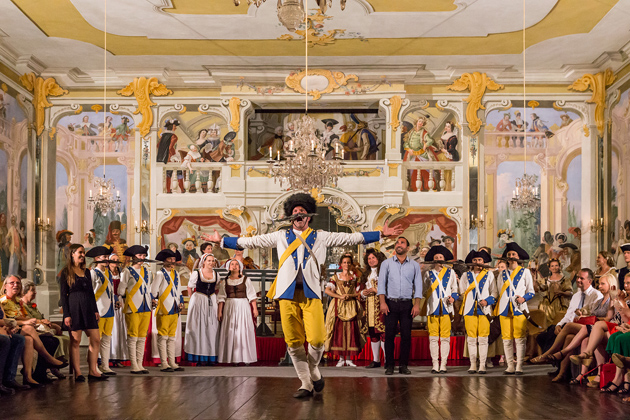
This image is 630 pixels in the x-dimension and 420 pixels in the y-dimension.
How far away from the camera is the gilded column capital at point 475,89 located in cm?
1299

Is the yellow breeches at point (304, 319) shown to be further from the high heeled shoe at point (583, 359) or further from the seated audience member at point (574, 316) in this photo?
the seated audience member at point (574, 316)

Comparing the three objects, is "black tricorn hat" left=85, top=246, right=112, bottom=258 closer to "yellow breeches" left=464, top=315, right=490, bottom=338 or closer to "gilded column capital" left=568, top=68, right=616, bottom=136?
"yellow breeches" left=464, top=315, right=490, bottom=338

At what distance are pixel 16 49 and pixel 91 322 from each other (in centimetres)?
755

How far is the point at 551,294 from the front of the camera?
892cm

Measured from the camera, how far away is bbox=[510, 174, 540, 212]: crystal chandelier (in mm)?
11789

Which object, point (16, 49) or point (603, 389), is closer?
point (603, 389)

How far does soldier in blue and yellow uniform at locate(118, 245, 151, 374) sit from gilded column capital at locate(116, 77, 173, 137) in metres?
6.26

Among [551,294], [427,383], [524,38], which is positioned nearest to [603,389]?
[427,383]

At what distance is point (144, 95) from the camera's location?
13.2 metres

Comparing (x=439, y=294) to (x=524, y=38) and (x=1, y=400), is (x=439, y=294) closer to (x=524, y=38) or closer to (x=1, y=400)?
(x=1, y=400)

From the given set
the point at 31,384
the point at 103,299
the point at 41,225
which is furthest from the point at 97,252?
the point at 41,225

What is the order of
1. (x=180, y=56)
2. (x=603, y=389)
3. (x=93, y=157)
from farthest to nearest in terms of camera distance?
1. (x=93, y=157)
2. (x=180, y=56)
3. (x=603, y=389)

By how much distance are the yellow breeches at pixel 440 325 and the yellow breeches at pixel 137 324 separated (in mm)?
3360

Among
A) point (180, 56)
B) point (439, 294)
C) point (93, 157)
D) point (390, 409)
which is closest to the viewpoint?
point (390, 409)
